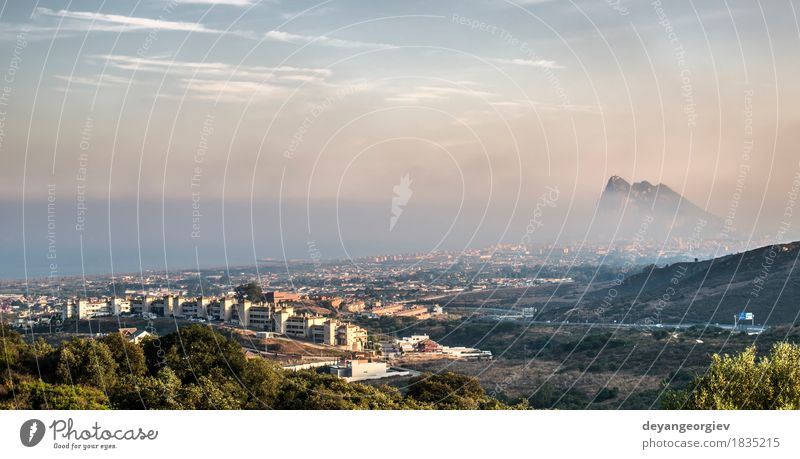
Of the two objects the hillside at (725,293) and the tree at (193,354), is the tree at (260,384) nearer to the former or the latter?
the tree at (193,354)

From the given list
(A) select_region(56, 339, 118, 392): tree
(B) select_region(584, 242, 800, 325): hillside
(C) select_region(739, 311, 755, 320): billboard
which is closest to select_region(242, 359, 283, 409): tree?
(A) select_region(56, 339, 118, 392): tree

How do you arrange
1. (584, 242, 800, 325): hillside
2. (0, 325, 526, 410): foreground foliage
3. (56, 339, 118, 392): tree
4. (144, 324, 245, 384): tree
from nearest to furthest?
(0, 325, 526, 410): foreground foliage < (56, 339, 118, 392): tree < (144, 324, 245, 384): tree < (584, 242, 800, 325): hillside

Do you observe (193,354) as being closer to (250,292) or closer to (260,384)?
(260,384)

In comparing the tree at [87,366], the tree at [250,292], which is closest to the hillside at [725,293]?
the tree at [250,292]

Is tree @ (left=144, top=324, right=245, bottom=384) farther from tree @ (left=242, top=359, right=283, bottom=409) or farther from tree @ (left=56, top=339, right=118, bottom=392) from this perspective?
tree @ (left=56, top=339, right=118, bottom=392)
